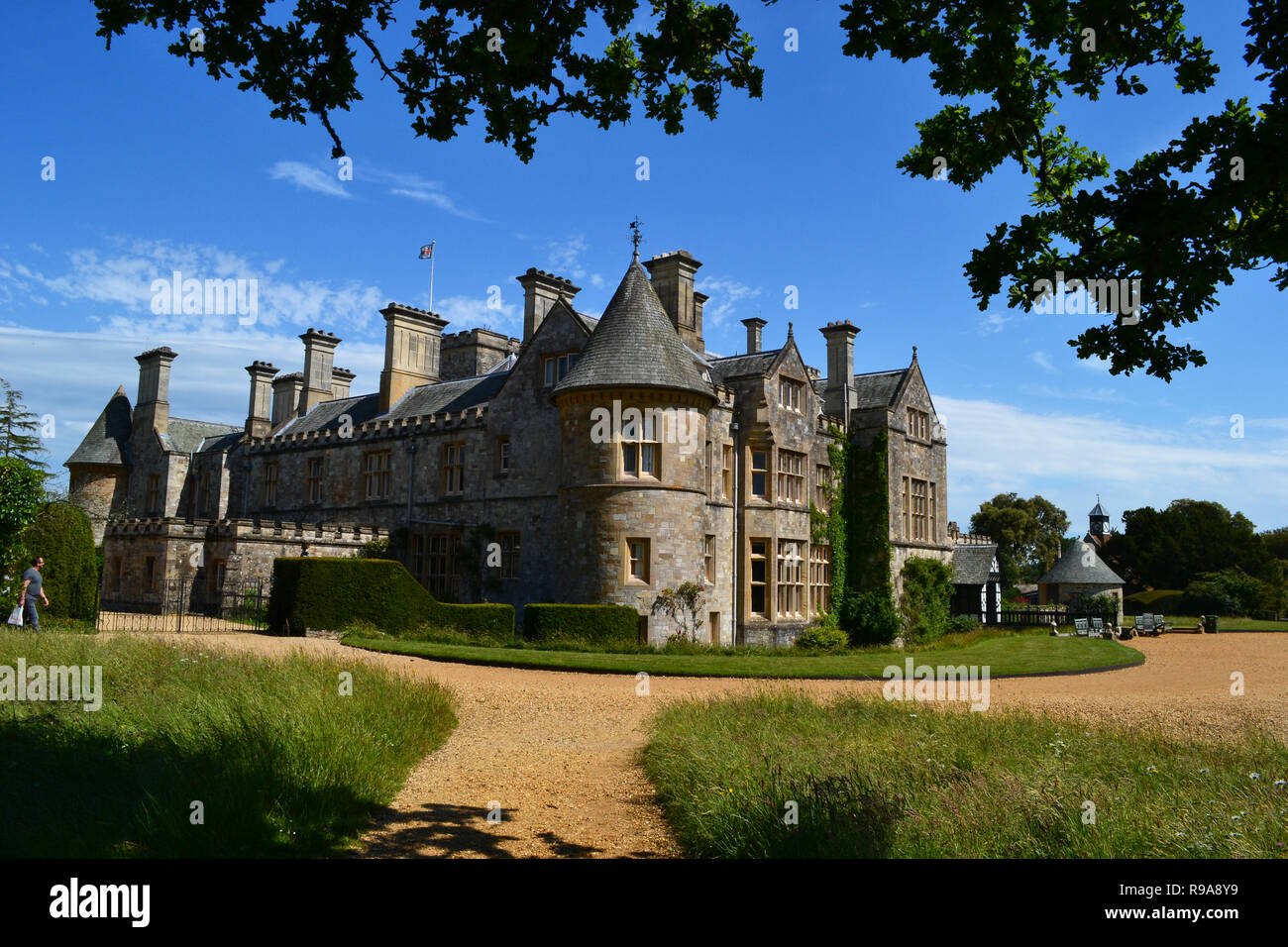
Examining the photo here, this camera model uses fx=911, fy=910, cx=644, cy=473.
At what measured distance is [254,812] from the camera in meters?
6.34

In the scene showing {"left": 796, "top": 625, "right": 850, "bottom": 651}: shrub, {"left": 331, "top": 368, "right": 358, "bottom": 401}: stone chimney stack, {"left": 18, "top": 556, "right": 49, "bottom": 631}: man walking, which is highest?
{"left": 331, "top": 368, "right": 358, "bottom": 401}: stone chimney stack

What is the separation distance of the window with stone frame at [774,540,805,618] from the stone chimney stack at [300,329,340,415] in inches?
859

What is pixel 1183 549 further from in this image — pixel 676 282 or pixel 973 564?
pixel 676 282

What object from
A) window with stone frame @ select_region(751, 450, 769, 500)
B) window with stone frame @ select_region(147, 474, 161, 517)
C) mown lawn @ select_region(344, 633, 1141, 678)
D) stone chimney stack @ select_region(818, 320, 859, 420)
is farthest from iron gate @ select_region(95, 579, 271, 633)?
stone chimney stack @ select_region(818, 320, 859, 420)

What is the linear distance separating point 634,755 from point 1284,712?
30.8 ft

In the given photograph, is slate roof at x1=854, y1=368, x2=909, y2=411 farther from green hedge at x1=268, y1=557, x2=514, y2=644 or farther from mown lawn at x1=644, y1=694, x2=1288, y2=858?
mown lawn at x1=644, y1=694, x2=1288, y2=858

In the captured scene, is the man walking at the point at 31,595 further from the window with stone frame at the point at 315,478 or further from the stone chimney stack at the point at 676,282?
the stone chimney stack at the point at 676,282

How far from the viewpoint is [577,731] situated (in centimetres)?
1175

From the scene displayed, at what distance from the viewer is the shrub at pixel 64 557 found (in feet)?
66.3

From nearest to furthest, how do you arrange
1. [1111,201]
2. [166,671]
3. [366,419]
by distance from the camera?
1. [1111,201]
2. [166,671]
3. [366,419]

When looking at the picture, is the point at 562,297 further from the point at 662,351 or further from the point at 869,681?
the point at 869,681

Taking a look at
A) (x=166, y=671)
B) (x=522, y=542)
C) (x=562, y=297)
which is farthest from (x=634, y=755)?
(x=562, y=297)

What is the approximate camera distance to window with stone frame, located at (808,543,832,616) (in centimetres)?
2992

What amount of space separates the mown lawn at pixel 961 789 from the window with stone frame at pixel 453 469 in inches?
839
